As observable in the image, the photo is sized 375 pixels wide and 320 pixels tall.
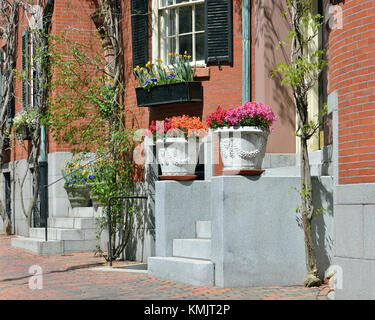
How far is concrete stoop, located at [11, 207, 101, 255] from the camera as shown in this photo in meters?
13.5

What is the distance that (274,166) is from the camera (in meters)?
10.5

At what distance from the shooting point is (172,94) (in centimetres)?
1133

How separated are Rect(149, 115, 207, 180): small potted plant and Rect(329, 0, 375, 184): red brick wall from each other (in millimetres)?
3001

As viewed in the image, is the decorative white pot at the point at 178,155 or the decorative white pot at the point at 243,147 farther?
the decorative white pot at the point at 178,155


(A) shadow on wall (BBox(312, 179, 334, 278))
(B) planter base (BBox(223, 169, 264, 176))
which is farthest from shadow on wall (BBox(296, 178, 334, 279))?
(B) planter base (BBox(223, 169, 264, 176))

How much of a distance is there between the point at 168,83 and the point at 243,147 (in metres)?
3.03

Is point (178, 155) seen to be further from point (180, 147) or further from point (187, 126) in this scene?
point (187, 126)

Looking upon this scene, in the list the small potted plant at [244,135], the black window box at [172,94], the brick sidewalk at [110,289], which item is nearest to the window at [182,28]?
the black window box at [172,94]

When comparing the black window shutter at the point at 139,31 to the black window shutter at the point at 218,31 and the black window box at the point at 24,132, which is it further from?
the black window box at the point at 24,132

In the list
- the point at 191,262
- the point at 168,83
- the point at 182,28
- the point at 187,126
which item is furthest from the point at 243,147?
the point at 182,28

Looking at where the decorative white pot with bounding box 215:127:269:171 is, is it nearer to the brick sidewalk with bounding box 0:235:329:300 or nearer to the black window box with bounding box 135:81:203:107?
the brick sidewalk with bounding box 0:235:329:300

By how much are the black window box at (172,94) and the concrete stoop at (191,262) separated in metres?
2.37

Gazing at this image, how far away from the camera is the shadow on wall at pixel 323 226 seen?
851 cm

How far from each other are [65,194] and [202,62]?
5903mm
